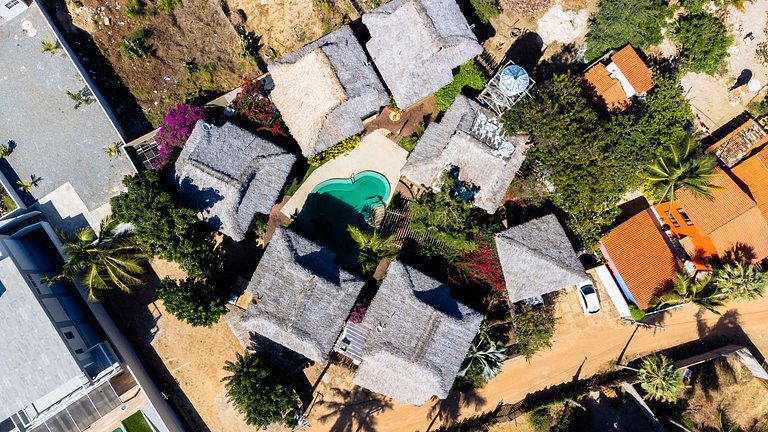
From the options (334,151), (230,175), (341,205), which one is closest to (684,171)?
(341,205)

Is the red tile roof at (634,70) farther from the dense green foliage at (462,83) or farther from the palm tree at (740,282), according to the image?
the palm tree at (740,282)

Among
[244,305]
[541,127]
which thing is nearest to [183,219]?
[244,305]

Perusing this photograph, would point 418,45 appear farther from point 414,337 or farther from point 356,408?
point 356,408

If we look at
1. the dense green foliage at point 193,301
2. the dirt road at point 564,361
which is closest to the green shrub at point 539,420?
the dirt road at point 564,361

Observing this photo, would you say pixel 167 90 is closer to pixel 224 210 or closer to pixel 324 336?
pixel 224 210

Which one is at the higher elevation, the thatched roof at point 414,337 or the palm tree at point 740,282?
the thatched roof at point 414,337
